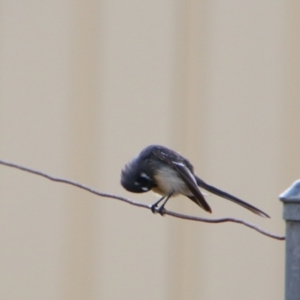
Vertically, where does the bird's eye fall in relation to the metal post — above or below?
above

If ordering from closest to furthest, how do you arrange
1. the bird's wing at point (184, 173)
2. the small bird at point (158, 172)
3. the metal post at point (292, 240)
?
the metal post at point (292, 240)
the bird's wing at point (184, 173)
the small bird at point (158, 172)

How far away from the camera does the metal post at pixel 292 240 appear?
1.02m

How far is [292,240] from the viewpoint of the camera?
1029 mm

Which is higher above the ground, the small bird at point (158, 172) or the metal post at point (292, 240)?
the small bird at point (158, 172)

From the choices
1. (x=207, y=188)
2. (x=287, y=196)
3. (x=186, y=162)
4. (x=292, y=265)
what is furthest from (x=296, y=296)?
(x=186, y=162)

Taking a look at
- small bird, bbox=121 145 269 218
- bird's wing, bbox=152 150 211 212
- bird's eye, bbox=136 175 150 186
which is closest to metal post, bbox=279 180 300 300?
bird's wing, bbox=152 150 211 212

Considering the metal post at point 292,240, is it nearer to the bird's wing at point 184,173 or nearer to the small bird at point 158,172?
the bird's wing at point 184,173

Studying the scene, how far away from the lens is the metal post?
1017 mm

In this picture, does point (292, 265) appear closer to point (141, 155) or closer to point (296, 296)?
point (296, 296)

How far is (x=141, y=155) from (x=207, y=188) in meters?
0.30

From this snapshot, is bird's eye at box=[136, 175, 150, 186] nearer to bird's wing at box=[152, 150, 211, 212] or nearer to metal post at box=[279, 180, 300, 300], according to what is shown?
bird's wing at box=[152, 150, 211, 212]

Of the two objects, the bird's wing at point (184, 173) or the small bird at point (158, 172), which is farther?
the small bird at point (158, 172)

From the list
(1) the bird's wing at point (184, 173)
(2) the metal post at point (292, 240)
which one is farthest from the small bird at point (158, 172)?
(2) the metal post at point (292, 240)

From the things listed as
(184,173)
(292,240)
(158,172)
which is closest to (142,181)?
(158,172)
